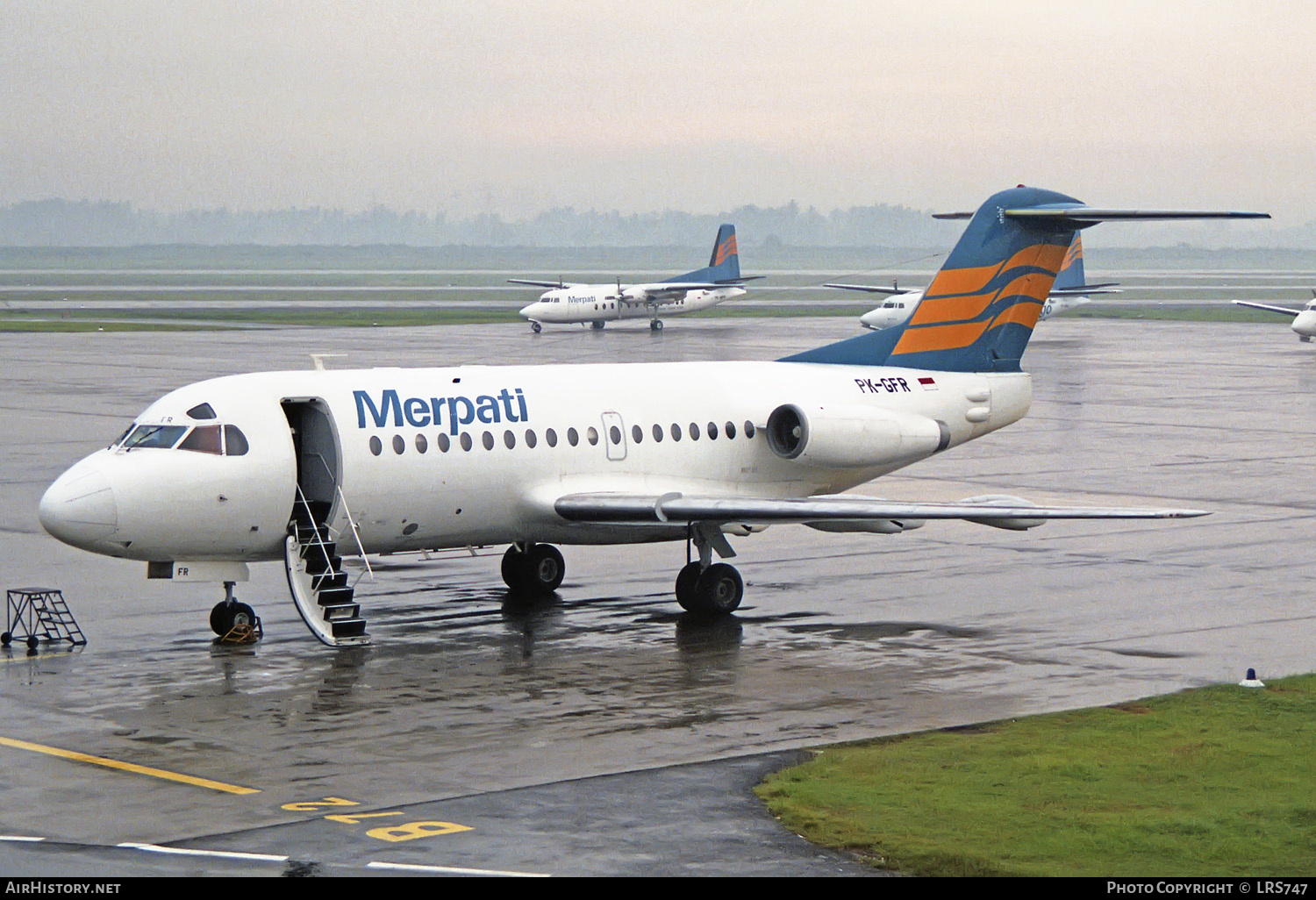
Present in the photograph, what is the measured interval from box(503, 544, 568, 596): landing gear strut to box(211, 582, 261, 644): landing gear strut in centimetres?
448

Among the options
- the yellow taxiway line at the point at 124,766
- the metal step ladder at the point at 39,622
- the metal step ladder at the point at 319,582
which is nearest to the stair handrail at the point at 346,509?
the metal step ladder at the point at 319,582

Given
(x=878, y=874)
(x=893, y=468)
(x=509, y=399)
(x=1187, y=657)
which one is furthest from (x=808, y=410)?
(x=878, y=874)

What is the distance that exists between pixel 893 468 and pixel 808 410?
2.28 m

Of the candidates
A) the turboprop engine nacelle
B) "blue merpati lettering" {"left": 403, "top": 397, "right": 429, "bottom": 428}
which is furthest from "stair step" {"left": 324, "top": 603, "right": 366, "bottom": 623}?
the turboprop engine nacelle

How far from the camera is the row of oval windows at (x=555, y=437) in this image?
80.2 feet

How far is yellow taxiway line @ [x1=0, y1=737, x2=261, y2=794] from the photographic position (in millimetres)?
16875

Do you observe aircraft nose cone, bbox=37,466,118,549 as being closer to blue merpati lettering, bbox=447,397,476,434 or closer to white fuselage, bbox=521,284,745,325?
blue merpati lettering, bbox=447,397,476,434

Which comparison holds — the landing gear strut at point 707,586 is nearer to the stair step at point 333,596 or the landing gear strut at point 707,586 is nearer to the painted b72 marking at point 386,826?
the stair step at point 333,596

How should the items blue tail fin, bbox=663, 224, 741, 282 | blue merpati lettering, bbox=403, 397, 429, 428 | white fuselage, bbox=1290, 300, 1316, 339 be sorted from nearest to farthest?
1. blue merpati lettering, bbox=403, 397, 429, 428
2. white fuselage, bbox=1290, 300, 1316, 339
3. blue tail fin, bbox=663, 224, 741, 282

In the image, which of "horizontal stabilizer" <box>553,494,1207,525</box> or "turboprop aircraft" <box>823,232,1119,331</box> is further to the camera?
"turboprop aircraft" <box>823,232,1119,331</box>

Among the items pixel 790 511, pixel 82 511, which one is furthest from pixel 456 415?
pixel 82 511

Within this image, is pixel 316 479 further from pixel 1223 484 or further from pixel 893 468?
pixel 1223 484

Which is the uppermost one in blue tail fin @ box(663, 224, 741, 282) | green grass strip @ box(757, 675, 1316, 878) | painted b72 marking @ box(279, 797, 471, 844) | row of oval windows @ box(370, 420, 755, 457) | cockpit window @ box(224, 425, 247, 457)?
blue tail fin @ box(663, 224, 741, 282)

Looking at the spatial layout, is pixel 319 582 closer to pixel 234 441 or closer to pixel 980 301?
pixel 234 441
